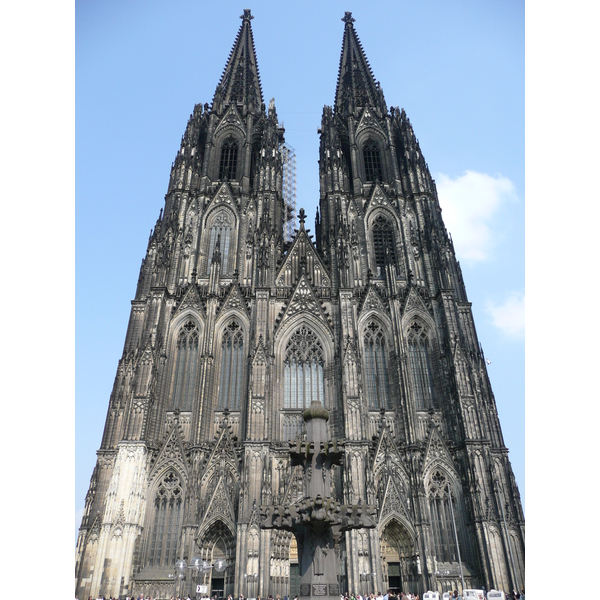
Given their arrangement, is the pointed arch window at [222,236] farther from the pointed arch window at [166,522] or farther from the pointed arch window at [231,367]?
the pointed arch window at [166,522]

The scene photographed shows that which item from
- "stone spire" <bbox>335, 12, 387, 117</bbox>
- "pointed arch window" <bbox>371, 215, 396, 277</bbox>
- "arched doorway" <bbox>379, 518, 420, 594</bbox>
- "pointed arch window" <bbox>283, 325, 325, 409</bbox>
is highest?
"stone spire" <bbox>335, 12, 387, 117</bbox>

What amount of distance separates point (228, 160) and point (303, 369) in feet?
58.9

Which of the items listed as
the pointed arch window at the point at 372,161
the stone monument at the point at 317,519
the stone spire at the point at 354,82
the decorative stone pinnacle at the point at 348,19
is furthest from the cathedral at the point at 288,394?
the decorative stone pinnacle at the point at 348,19

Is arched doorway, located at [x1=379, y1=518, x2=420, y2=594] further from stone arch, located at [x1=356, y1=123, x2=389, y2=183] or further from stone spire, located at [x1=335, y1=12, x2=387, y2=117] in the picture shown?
stone spire, located at [x1=335, y1=12, x2=387, y2=117]

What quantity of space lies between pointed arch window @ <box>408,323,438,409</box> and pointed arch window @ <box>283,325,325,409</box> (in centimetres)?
512

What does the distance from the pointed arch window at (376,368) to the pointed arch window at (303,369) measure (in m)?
2.64

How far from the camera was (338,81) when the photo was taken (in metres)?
43.4

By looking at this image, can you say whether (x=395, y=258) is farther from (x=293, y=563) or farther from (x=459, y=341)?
(x=293, y=563)

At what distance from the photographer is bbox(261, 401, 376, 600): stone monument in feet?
37.2

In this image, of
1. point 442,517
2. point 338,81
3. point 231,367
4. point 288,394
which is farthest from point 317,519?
point 338,81

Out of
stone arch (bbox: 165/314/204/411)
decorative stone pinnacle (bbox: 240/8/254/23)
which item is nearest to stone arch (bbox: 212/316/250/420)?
stone arch (bbox: 165/314/204/411)

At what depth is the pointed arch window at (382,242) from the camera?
30297 mm
